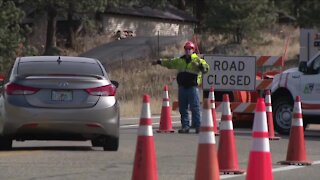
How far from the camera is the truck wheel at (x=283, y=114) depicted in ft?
57.6

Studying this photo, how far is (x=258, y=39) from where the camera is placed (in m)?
53.4

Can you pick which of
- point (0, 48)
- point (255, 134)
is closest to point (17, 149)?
point (255, 134)

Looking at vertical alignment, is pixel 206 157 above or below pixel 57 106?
below

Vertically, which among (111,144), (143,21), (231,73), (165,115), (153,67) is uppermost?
(143,21)

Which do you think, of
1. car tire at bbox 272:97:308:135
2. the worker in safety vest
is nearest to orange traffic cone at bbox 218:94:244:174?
the worker in safety vest

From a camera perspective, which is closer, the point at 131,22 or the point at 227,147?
the point at 227,147

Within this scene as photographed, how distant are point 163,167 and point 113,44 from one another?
37254 mm

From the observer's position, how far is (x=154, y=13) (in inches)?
2405

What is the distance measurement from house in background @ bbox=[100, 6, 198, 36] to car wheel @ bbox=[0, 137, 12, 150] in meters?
42.7

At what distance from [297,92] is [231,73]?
214 centimetres

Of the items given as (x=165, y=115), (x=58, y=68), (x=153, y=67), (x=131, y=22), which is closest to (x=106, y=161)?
(x=58, y=68)

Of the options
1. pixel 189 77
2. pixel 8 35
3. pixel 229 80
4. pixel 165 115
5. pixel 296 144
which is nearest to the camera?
pixel 296 144

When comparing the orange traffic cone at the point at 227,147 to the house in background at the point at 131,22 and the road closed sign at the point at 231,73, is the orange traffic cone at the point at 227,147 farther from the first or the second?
the house in background at the point at 131,22

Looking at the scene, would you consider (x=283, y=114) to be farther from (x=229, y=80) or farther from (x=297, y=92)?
(x=229, y=80)
